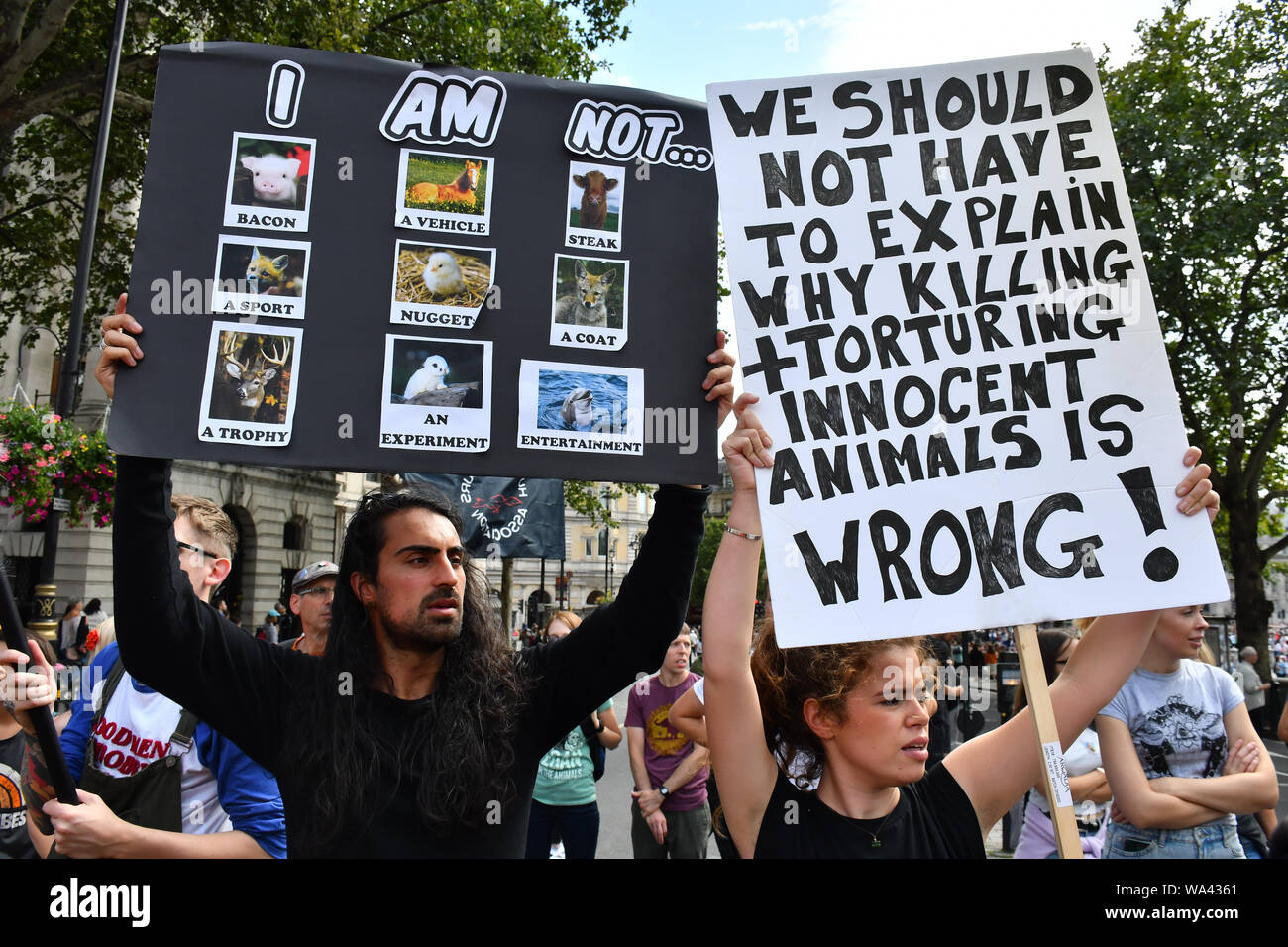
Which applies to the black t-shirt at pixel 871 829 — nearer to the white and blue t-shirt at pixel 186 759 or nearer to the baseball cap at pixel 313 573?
the white and blue t-shirt at pixel 186 759

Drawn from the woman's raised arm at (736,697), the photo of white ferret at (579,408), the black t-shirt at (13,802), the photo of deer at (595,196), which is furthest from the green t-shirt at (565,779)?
the photo of deer at (595,196)

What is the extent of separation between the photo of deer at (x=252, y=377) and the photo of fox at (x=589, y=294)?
2.37ft

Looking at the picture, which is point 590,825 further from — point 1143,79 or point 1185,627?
point 1143,79

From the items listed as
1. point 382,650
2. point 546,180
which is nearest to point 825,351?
point 546,180

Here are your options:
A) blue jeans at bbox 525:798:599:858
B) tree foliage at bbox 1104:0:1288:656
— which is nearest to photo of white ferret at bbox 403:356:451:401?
blue jeans at bbox 525:798:599:858

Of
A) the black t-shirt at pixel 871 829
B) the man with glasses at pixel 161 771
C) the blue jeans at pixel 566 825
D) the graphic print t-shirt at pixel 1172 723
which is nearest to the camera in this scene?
the black t-shirt at pixel 871 829

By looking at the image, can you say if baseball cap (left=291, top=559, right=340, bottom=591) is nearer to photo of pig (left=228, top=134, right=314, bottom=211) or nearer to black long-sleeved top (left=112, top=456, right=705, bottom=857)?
black long-sleeved top (left=112, top=456, right=705, bottom=857)

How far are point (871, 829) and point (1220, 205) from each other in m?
20.2

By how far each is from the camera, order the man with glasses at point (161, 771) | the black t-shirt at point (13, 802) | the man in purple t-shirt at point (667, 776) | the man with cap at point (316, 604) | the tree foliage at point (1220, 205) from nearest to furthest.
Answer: the man with glasses at point (161, 771), the black t-shirt at point (13, 802), the man with cap at point (316, 604), the man in purple t-shirt at point (667, 776), the tree foliage at point (1220, 205)

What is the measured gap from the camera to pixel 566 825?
568cm

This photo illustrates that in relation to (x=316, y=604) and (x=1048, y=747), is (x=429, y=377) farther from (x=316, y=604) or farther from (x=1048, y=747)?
(x=316, y=604)

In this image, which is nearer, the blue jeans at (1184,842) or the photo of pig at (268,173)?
the photo of pig at (268,173)

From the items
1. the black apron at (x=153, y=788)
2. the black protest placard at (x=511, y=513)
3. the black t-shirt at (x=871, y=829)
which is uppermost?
the black protest placard at (x=511, y=513)

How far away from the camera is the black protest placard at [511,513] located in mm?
9656
